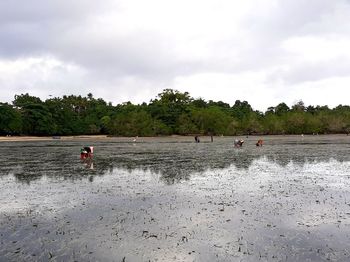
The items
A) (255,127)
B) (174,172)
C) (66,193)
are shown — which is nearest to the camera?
(66,193)

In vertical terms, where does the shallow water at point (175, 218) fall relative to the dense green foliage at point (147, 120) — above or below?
below

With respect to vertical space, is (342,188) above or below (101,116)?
below

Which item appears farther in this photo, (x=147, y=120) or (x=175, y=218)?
(x=147, y=120)

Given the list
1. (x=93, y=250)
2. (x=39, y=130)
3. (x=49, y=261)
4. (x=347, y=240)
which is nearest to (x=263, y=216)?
(x=347, y=240)

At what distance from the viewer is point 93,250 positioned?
1040 centimetres

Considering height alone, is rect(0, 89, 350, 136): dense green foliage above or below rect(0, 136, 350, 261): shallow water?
above

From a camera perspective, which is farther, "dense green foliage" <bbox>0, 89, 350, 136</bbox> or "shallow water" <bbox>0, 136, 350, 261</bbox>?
"dense green foliage" <bbox>0, 89, 350, 136</bbox>

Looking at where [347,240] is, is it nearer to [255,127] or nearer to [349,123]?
[255,127]

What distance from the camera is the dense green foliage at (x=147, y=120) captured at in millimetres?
109062

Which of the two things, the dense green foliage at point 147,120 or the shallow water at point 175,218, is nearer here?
the shallow water at point 175,218

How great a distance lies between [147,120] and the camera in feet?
385

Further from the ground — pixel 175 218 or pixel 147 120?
pixel 147 120

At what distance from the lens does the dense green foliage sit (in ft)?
358

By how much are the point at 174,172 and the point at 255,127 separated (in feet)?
361
